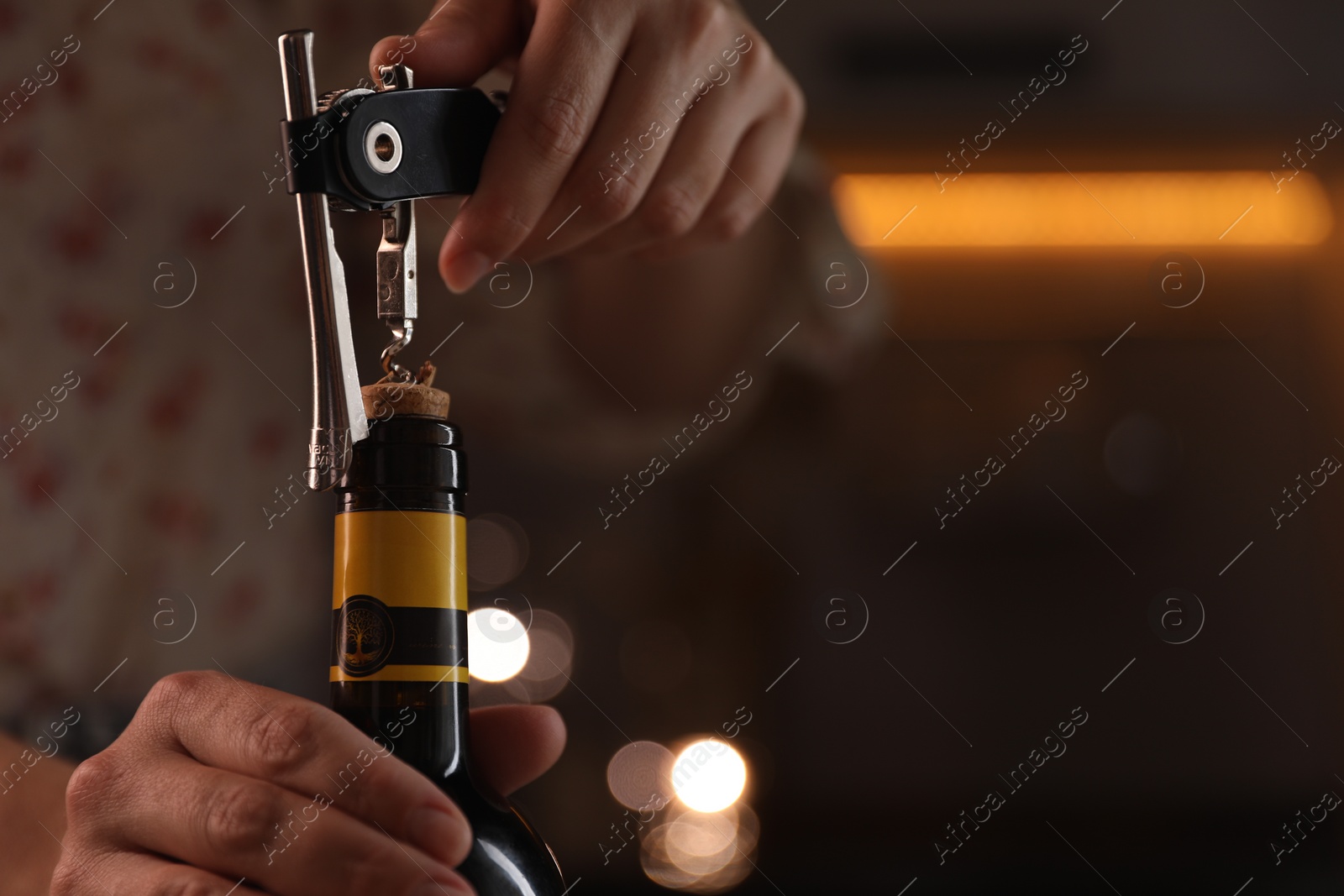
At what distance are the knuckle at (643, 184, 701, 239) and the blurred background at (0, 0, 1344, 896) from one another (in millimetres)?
1641

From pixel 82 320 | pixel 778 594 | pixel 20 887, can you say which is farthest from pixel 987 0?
pixel 20 887

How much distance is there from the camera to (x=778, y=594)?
2525 mm

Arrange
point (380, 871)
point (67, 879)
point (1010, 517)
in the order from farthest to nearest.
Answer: point (1010, 517)
point (67, 879)
point (380, 871)

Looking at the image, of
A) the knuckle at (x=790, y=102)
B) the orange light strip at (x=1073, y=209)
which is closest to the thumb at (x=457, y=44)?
the knuckle at (x=790, y=102)

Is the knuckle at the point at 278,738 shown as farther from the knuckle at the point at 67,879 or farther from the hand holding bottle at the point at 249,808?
the knuckle at the point at 67,879

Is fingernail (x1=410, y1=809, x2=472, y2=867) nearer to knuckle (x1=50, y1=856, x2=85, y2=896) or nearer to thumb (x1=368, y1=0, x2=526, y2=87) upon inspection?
knuckle (x1=50, y1=856, x2=85, y2=896)

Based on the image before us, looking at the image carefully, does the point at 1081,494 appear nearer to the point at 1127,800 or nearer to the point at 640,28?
the point at 1127,800

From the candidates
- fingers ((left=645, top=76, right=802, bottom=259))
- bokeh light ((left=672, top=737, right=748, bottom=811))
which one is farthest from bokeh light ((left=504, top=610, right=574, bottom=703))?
fingers ((left=645, top=76, right=802, bottom=259))

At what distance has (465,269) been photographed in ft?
1.93

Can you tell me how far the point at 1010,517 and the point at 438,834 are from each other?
2258 mm

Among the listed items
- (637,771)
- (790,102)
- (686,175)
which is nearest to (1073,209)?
(637,771)

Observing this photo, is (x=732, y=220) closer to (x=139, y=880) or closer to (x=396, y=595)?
(x=396, y=595)

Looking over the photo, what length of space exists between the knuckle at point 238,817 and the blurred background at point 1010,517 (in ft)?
6.10

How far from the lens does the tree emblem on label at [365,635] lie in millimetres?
469
